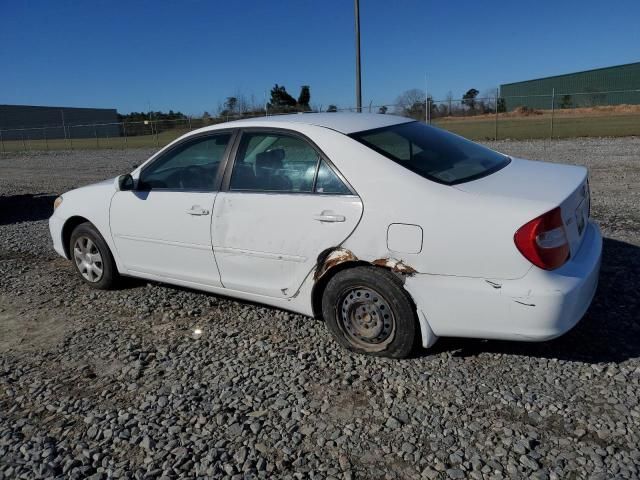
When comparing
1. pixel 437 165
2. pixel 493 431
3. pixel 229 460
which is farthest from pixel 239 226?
pixel 493 431

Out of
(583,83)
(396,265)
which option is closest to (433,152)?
(396,265)

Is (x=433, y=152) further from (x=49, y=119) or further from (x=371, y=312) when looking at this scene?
(x=49, y=119)

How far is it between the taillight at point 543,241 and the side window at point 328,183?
3.60 ft

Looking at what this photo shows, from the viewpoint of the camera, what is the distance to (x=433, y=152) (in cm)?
383

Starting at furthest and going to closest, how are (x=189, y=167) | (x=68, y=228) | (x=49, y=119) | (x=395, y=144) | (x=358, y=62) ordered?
(x=49, y=119), (x=358, y=62), (x=68, y=228), (x=189, y=167), (x=395, y=144)

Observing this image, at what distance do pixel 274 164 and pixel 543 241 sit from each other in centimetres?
192

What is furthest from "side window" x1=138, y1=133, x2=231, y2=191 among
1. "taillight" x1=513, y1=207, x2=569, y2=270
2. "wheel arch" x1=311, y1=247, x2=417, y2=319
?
"taillight" x1=513, y1=207, x2=569, y2=270

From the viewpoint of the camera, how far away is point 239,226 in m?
3.97

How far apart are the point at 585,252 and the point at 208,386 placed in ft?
8.02

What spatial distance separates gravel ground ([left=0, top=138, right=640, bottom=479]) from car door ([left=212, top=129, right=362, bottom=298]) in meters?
0.51

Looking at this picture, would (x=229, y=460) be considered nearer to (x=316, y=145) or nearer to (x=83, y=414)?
(x=83, y=414)

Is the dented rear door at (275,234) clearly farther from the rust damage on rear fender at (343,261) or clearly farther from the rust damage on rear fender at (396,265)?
the rust damage on rear fender at (396,265)

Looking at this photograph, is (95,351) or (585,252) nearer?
(585,252)

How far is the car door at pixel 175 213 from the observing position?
4227 mm
